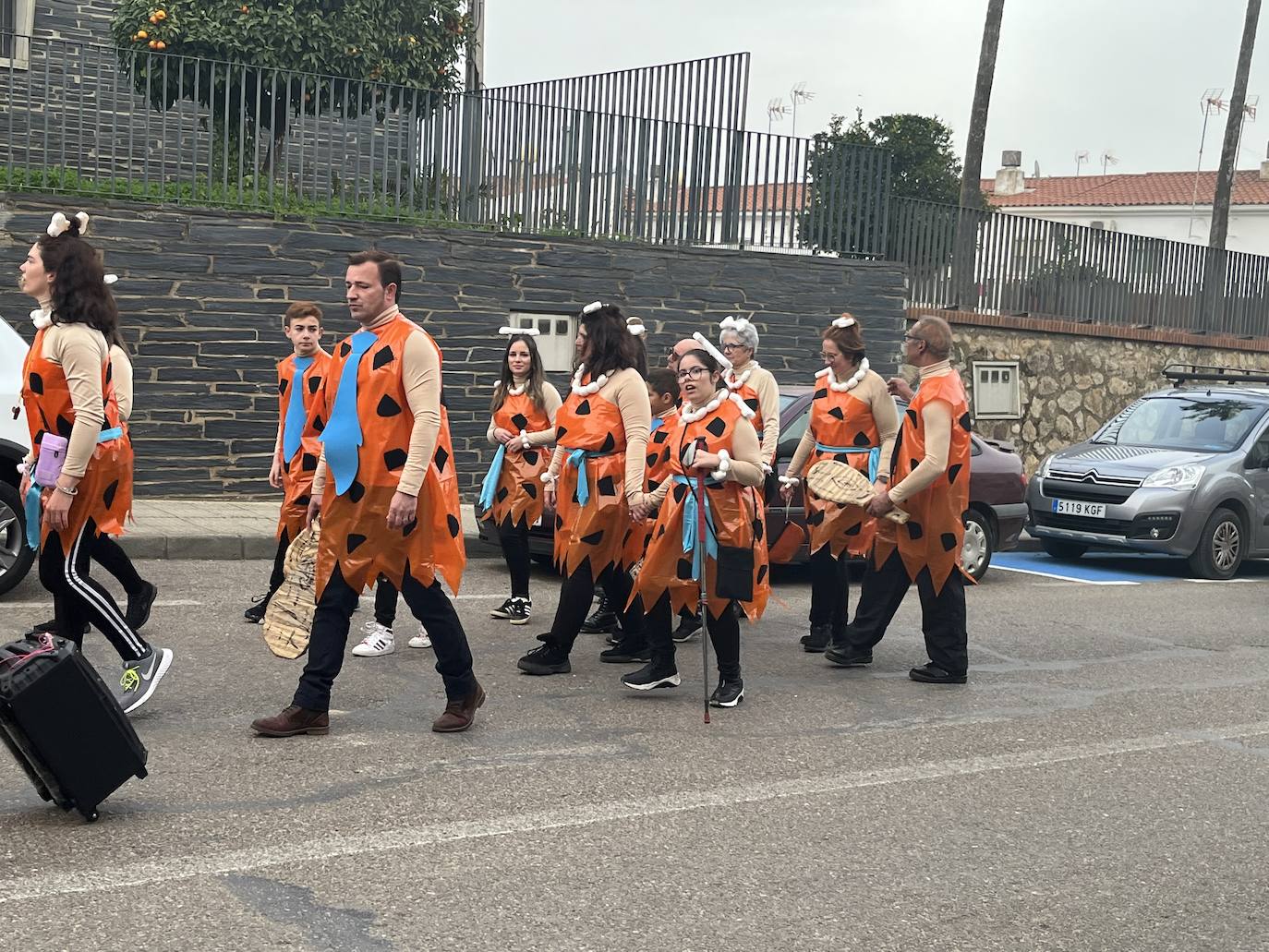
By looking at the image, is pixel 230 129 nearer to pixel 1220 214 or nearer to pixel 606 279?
pixel 606 279

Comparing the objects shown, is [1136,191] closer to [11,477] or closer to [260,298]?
[260,298]

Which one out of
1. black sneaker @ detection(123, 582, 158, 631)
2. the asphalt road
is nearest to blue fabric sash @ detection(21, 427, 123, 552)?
the asphalt road

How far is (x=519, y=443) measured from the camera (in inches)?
348

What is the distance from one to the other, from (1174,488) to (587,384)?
7934 millimetres

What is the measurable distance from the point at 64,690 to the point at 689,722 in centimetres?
278

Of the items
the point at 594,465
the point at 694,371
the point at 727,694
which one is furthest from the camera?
the point at 594,465

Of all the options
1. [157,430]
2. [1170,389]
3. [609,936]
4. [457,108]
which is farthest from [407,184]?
[609,936]

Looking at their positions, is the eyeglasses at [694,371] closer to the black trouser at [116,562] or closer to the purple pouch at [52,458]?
the purple pouch at [52,458]

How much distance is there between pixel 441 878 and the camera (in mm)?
4531

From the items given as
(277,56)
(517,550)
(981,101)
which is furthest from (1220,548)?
(981,101)

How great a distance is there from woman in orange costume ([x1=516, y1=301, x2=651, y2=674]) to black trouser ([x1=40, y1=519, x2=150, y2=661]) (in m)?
2.04

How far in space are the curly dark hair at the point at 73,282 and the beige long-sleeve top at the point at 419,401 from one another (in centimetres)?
102

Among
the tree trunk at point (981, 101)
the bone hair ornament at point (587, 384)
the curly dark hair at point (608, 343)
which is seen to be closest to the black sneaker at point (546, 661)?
the bone hair ornament at point (587, 384)

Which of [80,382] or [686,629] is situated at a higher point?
[80,382]
